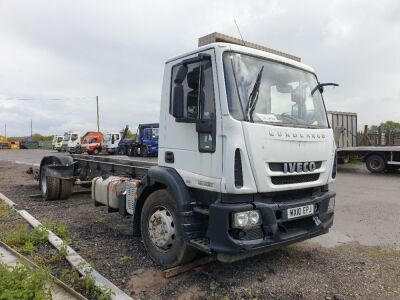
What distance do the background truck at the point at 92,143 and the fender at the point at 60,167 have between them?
1068 inches

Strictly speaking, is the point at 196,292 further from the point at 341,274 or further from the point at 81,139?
the point at 81,139

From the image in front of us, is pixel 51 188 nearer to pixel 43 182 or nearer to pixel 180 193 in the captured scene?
pixel 43 182

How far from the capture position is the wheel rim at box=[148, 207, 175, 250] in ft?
13.9

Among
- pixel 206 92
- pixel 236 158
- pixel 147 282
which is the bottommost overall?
pixel 147 282

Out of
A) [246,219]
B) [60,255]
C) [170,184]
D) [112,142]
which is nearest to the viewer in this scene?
[246,219]

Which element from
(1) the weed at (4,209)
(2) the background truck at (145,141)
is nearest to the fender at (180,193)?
(1) the weed at (4,209)

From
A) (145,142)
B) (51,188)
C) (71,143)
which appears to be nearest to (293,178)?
(51,188)

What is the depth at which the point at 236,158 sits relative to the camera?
3506mm

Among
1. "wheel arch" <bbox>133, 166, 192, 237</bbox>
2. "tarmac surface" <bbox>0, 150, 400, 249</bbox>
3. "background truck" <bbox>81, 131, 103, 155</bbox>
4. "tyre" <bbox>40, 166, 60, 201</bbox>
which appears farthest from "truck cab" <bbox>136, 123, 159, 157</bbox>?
"wheel arch" <bbox>133, 166, 192, 237</bbox>

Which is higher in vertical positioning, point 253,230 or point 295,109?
point 295,109

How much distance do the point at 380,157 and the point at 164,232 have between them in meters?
13.6

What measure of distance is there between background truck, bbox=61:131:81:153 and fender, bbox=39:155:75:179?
1174 inches

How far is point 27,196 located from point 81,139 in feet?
101

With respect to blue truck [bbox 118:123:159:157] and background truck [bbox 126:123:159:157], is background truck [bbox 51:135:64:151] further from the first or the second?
background truck [bbox 126:123:159:157]
